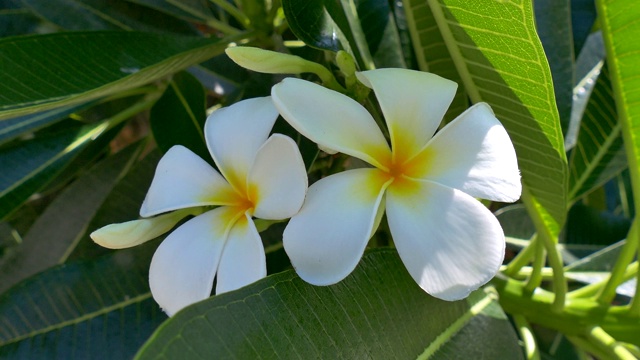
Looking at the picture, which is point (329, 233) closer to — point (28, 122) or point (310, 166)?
point (310, 166)

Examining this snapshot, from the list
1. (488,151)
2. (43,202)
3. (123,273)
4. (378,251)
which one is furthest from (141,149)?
(488,151)

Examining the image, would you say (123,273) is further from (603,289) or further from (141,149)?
(603,289)

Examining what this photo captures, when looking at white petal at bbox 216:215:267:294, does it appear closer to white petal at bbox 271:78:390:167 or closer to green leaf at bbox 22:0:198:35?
white petal at bbox 271:78:390:167

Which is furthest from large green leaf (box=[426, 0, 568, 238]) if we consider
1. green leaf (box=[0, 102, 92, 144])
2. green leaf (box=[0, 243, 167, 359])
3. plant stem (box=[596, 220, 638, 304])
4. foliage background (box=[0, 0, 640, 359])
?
green leaf (box=[0, 102, 92, 144])

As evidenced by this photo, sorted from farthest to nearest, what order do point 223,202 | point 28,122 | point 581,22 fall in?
point 581,22 < point 28,122 < point 223,202

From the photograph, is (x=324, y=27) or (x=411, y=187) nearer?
(x=411, y=187)

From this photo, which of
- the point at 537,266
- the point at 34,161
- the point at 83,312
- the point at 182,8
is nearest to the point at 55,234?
the point at 34,161

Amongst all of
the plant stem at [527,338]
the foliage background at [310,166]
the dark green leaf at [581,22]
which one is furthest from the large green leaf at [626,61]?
the dark green leaf at [581,22]

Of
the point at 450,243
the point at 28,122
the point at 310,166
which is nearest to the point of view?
the point at 450,243
